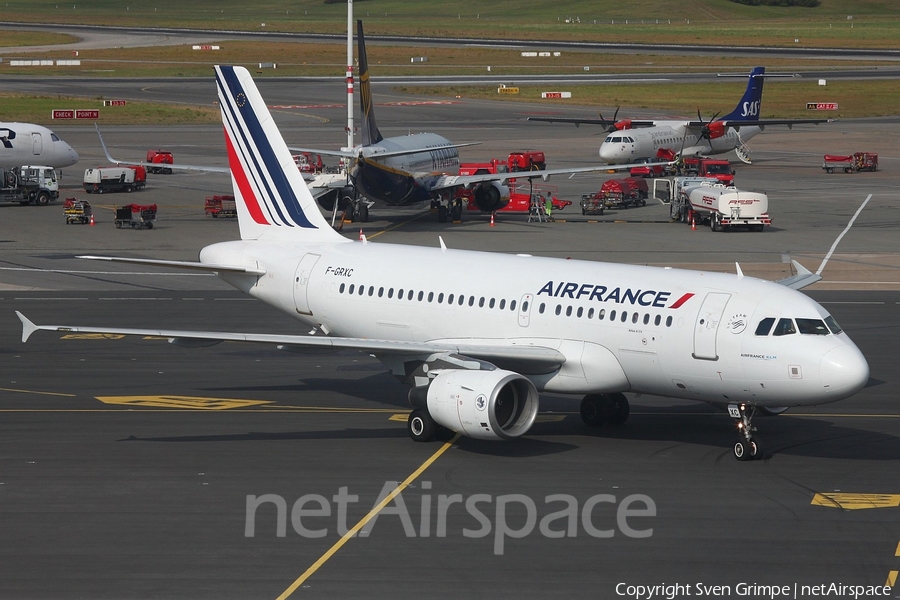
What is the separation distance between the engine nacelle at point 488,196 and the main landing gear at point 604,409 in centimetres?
4670

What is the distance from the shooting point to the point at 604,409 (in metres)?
32.9

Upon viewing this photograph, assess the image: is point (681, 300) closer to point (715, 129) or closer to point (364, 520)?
point (364, 520)

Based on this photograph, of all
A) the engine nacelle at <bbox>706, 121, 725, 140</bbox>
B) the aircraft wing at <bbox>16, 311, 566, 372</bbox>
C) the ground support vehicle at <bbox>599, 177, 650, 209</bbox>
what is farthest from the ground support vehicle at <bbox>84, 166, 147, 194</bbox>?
the aircraft wing at <bbox>16, 311, 566, 372</bbox>

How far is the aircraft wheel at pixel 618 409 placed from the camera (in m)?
32.8

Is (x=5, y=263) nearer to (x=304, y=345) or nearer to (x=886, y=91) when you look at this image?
(x=304, y=345)

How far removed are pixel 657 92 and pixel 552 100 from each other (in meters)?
14.3

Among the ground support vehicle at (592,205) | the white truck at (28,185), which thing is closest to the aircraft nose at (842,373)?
the ground support vehicle at (592,205)

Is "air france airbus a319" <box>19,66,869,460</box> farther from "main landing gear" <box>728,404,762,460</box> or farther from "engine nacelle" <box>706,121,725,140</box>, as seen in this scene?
"engine nacelle" <box>706,121,725,140</box>

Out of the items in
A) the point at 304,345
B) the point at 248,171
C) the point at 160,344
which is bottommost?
the point at 160,344

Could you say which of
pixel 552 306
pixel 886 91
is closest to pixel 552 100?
pixel 886 91

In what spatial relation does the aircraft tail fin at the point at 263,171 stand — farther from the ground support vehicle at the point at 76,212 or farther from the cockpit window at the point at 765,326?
the ground support vehicle at the point at 76,212

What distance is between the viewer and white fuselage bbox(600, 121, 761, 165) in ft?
331

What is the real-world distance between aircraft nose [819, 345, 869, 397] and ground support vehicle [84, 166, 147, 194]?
223ft

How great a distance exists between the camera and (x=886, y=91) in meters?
160
